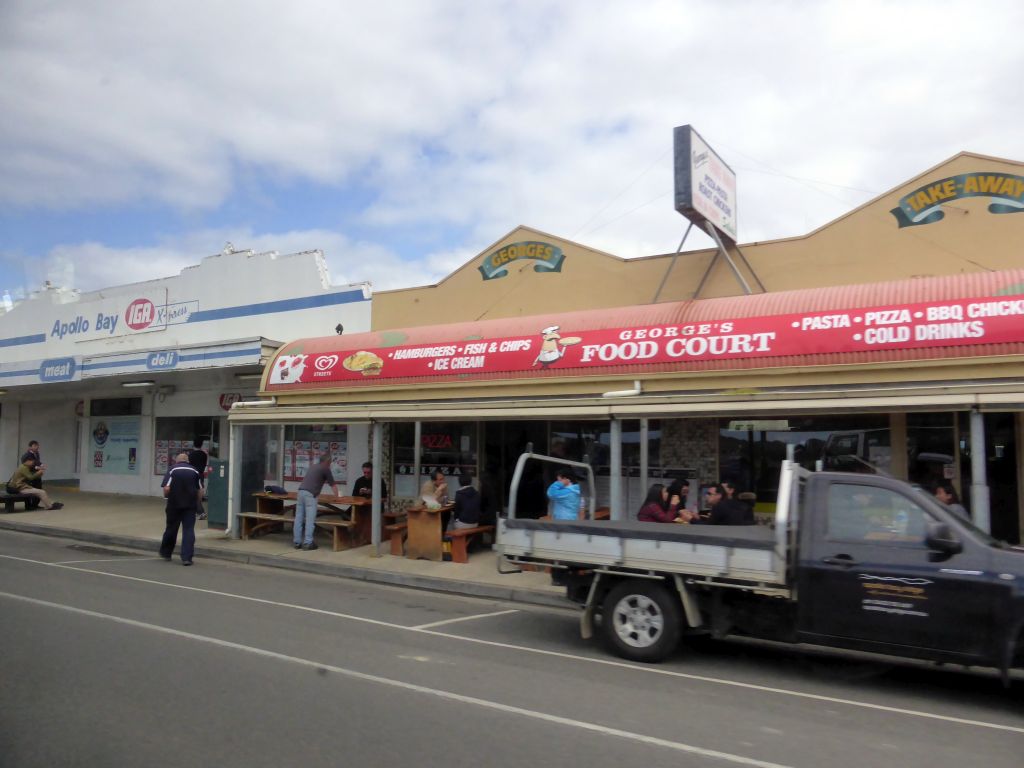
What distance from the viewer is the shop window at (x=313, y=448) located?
1744 centimetres

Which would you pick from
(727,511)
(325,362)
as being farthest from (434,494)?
(727,511)

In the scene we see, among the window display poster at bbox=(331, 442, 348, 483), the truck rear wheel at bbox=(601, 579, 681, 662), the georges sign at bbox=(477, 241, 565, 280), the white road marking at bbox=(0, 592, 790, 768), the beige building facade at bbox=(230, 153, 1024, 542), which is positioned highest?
the georges sign at bbox=(477, 241, 565, 280)

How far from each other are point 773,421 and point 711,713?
7227 millimetres

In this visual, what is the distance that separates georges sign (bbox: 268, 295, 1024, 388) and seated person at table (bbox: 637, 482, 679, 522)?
6.18 feet

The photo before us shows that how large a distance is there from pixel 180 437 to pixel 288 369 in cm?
833

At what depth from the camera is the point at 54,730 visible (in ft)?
15.8

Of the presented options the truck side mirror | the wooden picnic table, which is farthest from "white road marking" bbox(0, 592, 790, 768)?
the wooden picnic table

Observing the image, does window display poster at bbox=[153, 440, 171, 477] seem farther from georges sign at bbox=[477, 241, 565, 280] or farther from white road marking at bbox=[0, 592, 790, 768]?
white road marking at bbox=[0, 592, 790, 768]

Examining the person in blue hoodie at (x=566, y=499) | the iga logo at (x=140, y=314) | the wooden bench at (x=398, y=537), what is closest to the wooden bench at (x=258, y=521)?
the wooden bench at (x=398, y=537)

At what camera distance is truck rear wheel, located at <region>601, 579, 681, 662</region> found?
22.7 ft

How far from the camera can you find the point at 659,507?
9836mm

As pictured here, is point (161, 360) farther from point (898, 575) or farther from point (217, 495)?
point (898, 575)

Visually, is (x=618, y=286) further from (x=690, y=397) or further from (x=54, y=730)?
(x=54, y=730)

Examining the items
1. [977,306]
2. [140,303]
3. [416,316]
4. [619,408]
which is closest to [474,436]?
[416,316]
